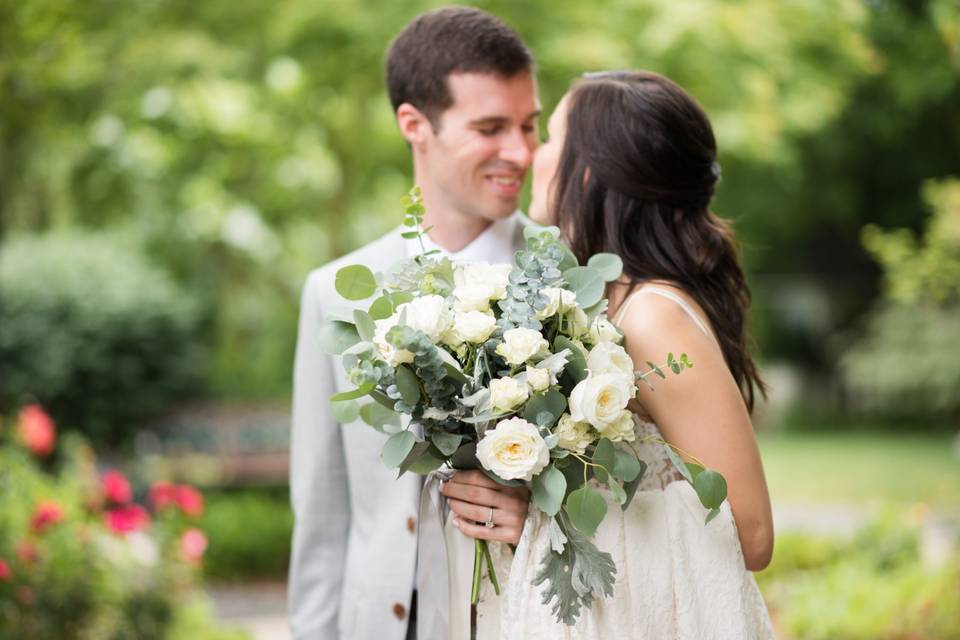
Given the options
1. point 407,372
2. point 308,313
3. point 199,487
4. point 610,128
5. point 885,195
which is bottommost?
point 199,487

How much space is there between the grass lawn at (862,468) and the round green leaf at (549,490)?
31.1 feet

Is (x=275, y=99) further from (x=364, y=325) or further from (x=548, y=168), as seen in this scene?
(x=364, y=325)

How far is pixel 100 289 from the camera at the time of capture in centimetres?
907

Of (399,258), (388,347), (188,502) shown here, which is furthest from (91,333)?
(388,347)

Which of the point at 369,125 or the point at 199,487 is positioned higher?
the point at 369,125

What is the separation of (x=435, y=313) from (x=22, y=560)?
329 centimetres

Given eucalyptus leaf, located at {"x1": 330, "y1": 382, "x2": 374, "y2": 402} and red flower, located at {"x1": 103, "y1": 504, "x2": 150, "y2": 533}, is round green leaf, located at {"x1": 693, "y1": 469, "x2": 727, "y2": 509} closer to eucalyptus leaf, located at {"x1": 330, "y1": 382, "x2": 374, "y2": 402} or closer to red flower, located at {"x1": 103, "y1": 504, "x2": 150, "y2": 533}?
eucalyptus leaf, located at {"x1": 330, "y1": 382, "x2": 374, "y2": 402}

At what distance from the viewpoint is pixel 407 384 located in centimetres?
203

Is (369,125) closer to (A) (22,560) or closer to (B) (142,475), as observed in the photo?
(B) (142,475)

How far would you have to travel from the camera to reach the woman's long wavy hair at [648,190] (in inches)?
97.3

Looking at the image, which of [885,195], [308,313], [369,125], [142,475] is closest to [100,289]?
[142,475]

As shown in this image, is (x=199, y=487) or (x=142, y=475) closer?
(x=142, y=475)

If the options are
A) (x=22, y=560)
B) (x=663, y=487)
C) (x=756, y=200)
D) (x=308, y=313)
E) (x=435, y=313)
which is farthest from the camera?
(x=756, y=200)

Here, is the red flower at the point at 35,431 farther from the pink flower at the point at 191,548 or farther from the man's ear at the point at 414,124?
the man's ear at the point at 414,124
